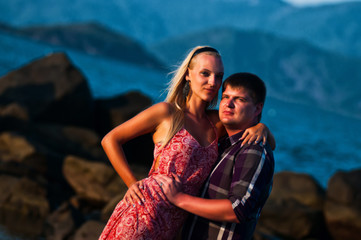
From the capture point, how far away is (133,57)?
193 meters

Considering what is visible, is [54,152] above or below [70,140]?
below

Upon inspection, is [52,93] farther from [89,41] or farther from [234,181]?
[89,41]

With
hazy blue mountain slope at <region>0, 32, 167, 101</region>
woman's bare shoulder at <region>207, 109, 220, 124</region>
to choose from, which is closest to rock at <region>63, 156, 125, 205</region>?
woman's bare shoulder at <region>207, 109, 220, 124</region>

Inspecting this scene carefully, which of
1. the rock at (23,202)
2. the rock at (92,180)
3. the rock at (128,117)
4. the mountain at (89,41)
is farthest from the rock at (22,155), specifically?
the mountain at (89,41)

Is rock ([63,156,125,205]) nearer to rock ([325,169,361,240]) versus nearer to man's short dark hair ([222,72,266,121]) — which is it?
rock ([325,169,361,240])

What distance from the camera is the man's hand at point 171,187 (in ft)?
9.25

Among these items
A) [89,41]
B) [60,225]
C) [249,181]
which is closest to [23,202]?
[60,225]

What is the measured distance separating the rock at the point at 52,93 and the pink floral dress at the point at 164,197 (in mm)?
10620

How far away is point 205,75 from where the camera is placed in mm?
3225

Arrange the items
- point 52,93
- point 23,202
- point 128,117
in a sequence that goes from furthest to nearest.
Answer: point 128,117 < point 52,93 < point 23,202

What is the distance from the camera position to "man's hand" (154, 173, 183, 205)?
9.25 ft

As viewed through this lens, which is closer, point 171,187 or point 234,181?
point 234,181

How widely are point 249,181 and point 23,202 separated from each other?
7.00 meters

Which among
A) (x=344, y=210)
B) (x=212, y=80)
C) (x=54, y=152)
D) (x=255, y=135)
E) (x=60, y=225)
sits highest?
(x=344, y=210)
